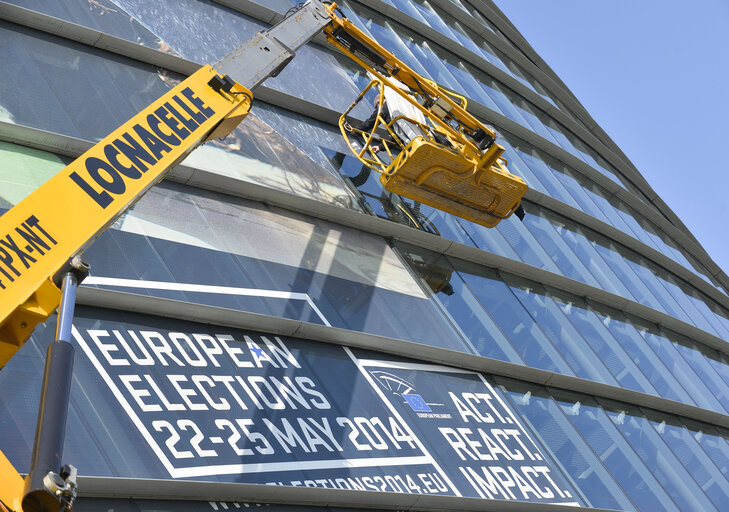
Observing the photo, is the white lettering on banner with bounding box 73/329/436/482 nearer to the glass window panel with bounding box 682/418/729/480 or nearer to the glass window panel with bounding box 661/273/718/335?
the glass window panel with bounding box 682/418/729/480

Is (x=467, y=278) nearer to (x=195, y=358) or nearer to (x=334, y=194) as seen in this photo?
(x=334, y=194)

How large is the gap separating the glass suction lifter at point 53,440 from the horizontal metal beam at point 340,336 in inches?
152

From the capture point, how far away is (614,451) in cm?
1648

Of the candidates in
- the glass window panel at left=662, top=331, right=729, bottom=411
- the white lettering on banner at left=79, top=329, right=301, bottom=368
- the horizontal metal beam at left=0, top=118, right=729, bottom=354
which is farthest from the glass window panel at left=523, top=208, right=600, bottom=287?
the white lettering on banner at left=79, top=329, right=301, bottom=368

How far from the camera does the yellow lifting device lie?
1541cm

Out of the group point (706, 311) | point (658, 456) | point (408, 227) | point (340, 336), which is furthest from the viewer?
→ point (706, 311)

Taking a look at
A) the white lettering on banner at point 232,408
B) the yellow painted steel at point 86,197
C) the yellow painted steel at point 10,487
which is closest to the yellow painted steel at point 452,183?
the white lettering on banner at point 232,408

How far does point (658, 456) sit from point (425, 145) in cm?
795

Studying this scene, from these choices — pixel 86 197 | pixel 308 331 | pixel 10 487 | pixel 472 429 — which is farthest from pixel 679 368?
pixel 10 487

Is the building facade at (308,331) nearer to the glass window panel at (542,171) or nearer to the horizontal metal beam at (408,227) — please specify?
the horizontal metal beam at (408,227)

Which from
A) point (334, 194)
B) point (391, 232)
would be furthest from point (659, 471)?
point (334, 194)

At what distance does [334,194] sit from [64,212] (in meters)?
8.34

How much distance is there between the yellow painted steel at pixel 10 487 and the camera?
548cm

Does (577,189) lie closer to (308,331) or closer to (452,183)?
(452,183)
